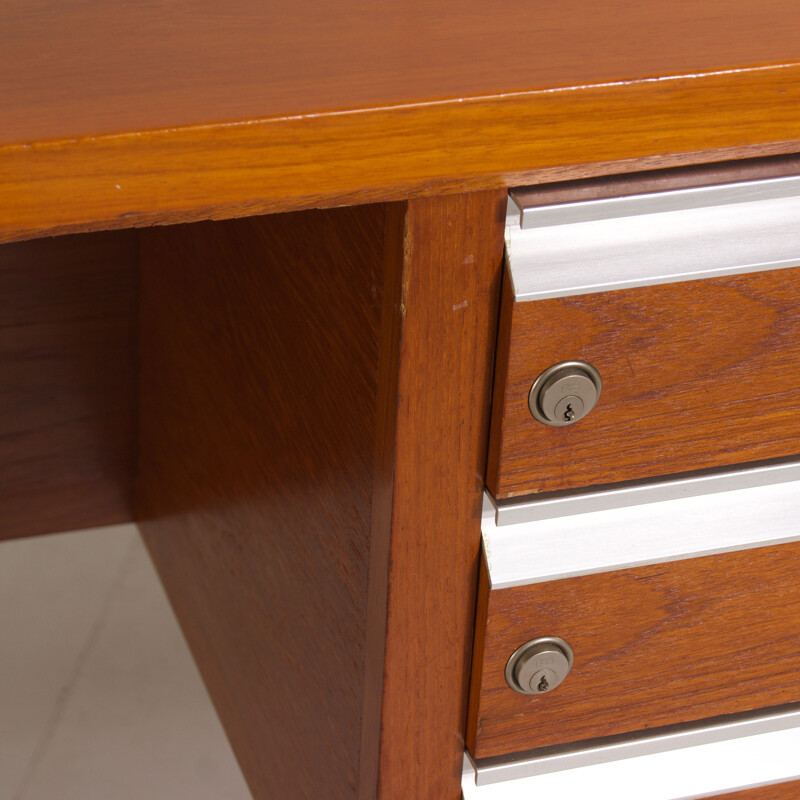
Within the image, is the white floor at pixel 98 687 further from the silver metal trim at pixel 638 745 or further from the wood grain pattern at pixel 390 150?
the wood grain pattern at pixel 390 150

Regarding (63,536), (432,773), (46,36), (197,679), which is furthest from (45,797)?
(46,36)

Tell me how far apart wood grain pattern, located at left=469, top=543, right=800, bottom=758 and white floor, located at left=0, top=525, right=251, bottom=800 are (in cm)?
39

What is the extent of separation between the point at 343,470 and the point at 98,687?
500 millimetres

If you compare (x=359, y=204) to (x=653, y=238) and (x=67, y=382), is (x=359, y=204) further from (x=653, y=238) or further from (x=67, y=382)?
(x=67, y=382)

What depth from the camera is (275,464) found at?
698 mm

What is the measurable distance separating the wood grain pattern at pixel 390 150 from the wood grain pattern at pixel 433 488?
0.03 meters

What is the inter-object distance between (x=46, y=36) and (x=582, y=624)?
344 mm

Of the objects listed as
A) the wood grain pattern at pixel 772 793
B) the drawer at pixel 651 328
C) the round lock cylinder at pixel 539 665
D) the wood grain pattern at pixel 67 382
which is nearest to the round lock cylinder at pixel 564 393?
the drawer at pixel 651 328

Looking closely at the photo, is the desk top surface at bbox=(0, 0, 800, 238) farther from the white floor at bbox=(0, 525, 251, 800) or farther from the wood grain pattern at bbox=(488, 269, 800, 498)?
the white floor at bbox=(0, 525, 251, 800)

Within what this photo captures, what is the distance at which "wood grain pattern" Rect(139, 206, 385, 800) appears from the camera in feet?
1.88

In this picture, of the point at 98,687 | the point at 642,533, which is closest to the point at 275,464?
the point at 642,533

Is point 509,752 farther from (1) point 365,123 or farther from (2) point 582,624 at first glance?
(1) point 365,123

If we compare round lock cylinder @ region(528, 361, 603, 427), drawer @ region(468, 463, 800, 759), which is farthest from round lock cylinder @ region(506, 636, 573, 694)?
round lock cylinder @ region(528, 361, 603, 427)

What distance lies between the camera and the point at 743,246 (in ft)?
1.69
